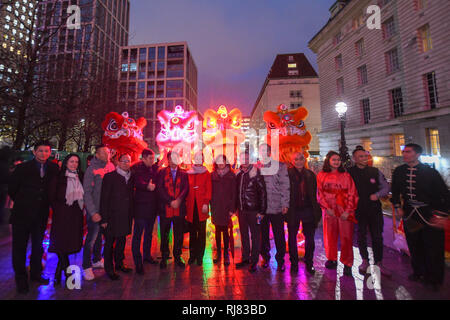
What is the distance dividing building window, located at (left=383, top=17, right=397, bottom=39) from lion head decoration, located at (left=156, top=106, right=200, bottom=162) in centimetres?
2224

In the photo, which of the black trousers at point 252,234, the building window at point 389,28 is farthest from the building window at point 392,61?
the black trousers at point 252,234

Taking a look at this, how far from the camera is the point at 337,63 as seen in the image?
86.9 feet

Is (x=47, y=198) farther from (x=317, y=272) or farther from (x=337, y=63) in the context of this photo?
(x=337, y=63)

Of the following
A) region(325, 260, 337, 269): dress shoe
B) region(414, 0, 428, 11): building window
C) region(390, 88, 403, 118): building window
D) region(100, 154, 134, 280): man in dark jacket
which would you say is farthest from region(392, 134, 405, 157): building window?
region(100, 154, 134, 280): man in dark jacket

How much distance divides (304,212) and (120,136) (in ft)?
17.2

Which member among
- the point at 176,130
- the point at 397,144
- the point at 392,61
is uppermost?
the point at 392,61

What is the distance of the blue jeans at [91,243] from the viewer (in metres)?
3.87

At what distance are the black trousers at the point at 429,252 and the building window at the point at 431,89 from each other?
1774 cm

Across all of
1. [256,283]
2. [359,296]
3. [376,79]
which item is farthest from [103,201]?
[376,79]

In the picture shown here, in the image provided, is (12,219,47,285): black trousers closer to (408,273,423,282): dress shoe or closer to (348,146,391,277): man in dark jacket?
(348,146,391,277): man in dark jacket

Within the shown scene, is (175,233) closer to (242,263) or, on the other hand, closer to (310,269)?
(242,263)

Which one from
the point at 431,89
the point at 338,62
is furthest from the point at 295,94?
the point at 431,89

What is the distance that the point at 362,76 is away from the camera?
917 inches

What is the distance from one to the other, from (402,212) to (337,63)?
28.0 m
